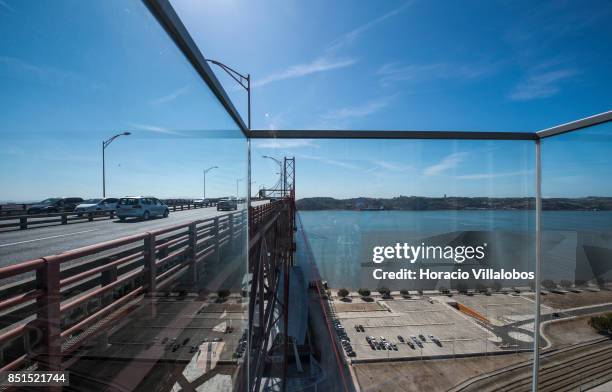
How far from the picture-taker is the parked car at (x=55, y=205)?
60 cm

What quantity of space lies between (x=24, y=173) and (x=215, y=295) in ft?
3.66

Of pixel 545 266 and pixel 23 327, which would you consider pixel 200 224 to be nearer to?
pixel 23 327

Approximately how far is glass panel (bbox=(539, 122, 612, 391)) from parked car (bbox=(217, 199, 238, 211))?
233 centimetres

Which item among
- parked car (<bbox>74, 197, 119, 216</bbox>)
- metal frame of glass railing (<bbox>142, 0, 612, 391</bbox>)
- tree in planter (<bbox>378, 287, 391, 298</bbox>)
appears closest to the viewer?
parked car (<bbox>74, 197, 119, 216</bbox>)

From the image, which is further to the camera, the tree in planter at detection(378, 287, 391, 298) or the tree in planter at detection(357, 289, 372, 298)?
the tree in planter at detection(357, 289, 372, 298)

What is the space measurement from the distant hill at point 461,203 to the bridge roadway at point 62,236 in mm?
1586

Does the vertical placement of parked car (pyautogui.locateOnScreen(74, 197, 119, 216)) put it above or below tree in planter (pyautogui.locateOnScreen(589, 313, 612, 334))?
above

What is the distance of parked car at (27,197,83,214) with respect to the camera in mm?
604

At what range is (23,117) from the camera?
0.43 meters

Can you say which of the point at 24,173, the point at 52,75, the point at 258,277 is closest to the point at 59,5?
the point at 52,75

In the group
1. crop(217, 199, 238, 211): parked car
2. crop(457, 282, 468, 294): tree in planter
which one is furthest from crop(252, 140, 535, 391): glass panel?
crop(217, 199, 238, 211): parked car

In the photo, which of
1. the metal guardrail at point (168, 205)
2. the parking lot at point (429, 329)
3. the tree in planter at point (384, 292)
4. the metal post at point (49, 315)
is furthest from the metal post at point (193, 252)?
the parking lot at point (429, 329)

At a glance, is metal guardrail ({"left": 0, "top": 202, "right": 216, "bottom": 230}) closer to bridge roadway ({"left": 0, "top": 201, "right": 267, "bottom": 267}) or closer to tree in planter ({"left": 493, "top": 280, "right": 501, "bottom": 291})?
bridge roadway ({"left": 0, "top": 201, "right": 267, "bottom": 267})

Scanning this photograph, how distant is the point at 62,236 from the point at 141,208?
0.26 m
